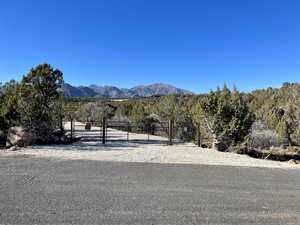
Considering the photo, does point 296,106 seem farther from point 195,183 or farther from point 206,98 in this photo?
point 195,183

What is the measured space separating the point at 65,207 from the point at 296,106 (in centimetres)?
3038

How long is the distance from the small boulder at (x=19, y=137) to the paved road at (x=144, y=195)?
4.10 m

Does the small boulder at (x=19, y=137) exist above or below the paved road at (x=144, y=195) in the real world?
above

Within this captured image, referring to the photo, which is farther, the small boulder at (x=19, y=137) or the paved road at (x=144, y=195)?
the small boulder at (x=19, y=137)

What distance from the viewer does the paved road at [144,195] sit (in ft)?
10.7

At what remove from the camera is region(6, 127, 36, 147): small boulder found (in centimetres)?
1030

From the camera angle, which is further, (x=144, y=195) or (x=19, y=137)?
(x=19, y=137)

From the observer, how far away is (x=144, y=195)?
13.7 ft

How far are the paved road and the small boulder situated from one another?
4.10m

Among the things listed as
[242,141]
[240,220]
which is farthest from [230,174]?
[242,141]

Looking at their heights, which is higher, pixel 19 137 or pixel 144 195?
pixel 19 137

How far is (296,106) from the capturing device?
2541cm

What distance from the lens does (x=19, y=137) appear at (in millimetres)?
10391

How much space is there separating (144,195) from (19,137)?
9.32 meters
